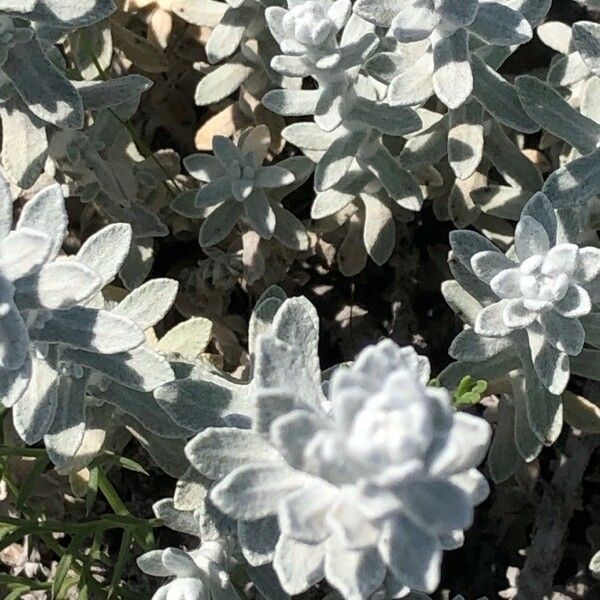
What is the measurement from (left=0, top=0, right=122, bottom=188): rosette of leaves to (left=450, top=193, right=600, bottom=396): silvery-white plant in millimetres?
908

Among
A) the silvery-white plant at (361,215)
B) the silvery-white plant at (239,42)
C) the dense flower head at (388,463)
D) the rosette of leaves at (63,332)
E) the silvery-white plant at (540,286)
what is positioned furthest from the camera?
the silvery-white plant at (239,42)

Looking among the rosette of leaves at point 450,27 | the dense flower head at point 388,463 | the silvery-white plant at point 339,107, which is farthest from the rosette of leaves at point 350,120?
the dense flower head at point 388,463

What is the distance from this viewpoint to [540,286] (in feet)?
7.30

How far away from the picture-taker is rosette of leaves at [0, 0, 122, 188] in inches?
87.3

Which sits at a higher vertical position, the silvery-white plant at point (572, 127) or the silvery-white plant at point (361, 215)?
the silvery-white plant at point (572, 127)

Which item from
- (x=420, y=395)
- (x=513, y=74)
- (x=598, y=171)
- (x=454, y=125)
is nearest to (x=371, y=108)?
(x=454, y=125)

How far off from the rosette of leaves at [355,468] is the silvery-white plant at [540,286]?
51 centimetres

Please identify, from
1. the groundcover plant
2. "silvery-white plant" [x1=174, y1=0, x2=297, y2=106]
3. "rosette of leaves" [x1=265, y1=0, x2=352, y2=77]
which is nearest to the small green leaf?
the groundcover plant

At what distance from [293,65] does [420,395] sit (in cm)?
122

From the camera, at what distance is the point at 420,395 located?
1.45m

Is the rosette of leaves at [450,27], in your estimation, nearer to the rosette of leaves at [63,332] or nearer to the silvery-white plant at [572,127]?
the silvery-white plant at [572,127]

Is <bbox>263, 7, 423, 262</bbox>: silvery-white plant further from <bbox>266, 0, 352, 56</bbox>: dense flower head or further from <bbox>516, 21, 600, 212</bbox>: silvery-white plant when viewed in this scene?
<bbox>516, 21, 600, 212</bbox>: silvery-white plant

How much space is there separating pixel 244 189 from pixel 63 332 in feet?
3.28

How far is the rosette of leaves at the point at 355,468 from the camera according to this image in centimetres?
144
